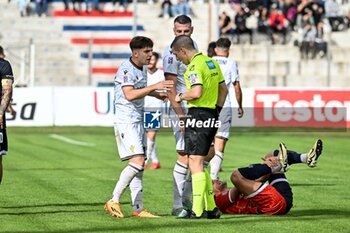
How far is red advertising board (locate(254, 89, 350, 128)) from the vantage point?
35.1m

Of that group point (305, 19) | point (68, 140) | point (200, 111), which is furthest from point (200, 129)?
point (305, 19)

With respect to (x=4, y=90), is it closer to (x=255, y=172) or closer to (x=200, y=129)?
(x=200, y=129)

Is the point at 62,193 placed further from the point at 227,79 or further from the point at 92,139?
the point at 92,139

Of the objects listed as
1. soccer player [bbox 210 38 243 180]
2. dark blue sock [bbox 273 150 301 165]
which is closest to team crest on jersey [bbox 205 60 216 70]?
dark blue sock [bbox 273 150 301 165]

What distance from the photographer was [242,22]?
42.9 metres

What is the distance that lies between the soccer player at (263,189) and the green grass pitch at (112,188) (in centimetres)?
25

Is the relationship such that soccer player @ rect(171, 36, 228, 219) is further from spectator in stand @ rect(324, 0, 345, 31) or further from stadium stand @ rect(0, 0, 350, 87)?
spectator in stand @ rect(324, 0, 345, 31)

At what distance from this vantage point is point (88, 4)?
4547 cm

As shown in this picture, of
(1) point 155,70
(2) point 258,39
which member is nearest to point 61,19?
(2) point 258,39

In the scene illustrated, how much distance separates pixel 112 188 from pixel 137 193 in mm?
4111

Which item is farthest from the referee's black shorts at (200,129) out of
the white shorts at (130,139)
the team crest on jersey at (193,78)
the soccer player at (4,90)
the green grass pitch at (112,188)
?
the soccer player at (4,90)

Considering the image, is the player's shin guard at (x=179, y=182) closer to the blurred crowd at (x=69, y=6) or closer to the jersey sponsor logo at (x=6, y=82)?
the jersey sponsor logo at (x=6, y=82)

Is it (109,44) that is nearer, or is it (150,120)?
(150,120)

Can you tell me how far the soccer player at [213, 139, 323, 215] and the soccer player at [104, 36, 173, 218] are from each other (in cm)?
114
